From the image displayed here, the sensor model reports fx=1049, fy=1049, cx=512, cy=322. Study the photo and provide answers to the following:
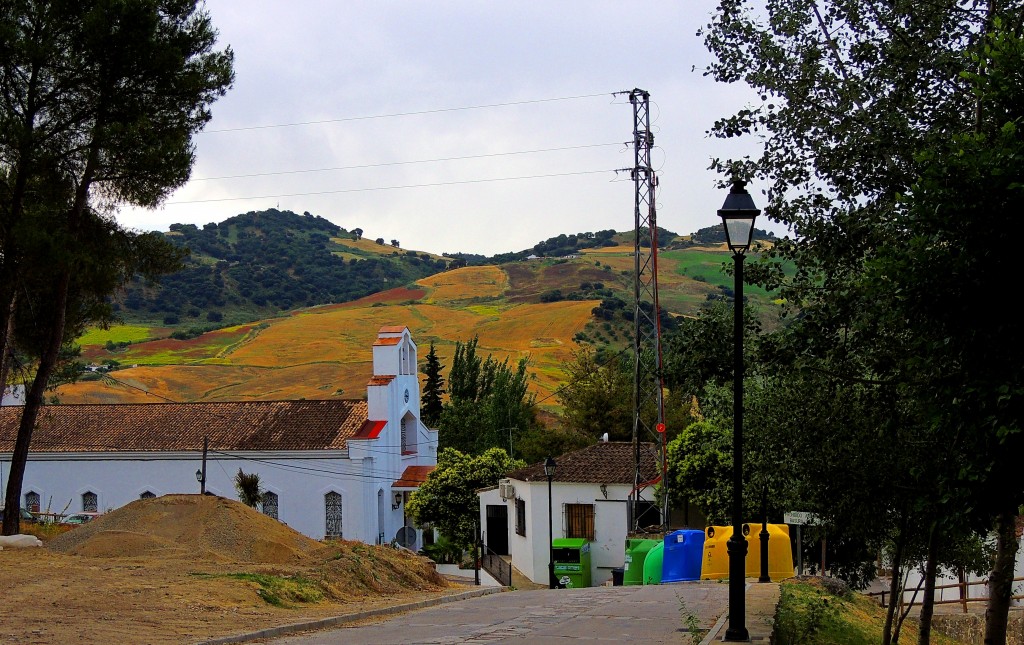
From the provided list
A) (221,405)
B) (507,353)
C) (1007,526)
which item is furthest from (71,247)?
(507,353)

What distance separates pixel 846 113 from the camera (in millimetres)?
12742

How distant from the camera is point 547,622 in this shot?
1425cm

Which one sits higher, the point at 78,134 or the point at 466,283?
the point at 466,283

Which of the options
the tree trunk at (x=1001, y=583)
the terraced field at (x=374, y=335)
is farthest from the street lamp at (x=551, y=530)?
the terraced field at (x=374, y=335)

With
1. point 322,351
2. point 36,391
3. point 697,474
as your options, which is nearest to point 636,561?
point 697,474

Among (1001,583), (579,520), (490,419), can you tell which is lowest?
(579,520)

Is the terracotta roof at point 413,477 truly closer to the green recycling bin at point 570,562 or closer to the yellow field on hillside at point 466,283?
Result: the green recycling bin at point 570,562

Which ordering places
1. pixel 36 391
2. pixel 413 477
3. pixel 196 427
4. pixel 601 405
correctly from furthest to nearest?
pixel 601 405, pixel 196 427, pixel 413 477, pixel 36 391

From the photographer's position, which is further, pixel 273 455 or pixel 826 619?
pixel 273 455

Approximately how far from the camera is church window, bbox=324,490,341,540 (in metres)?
47.8

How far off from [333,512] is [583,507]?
44.9 feet

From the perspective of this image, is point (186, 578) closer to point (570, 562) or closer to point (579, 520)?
point (570, 562)

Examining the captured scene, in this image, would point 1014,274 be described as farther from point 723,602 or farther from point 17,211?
point 17,211

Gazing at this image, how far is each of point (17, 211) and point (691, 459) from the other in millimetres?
23969
